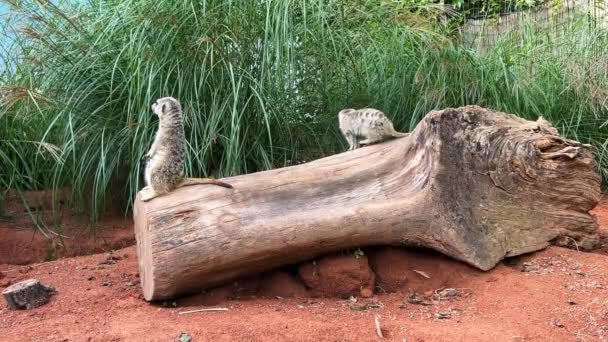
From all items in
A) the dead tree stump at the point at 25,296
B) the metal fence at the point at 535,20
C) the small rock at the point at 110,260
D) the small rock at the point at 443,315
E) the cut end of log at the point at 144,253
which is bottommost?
the small rock at the point at 443,315

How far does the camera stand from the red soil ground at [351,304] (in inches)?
98.7

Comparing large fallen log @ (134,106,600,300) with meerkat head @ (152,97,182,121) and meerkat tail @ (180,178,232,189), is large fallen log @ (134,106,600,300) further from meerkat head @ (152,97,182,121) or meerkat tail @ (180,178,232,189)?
meerkat head @ (152,97,182,121)

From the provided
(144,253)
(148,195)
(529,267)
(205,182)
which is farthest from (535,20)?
(144,253)

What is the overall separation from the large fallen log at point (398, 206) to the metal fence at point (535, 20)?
2.46 m

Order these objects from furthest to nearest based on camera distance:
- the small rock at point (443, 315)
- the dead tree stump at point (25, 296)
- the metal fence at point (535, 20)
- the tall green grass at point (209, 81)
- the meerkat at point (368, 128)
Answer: the metal fence at point (535, 20)
the tall green grass at point (209, 81)
the meerkat at point (368, 128)
the dead tree stump at point (25, 296)
the small rock at point (443, 315)

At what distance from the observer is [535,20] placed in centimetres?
609

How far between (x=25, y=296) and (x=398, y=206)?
187 cm

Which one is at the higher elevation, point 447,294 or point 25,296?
point 25,296

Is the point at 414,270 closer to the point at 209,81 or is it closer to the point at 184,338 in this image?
the point at 184,338

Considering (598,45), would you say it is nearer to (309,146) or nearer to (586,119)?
(586,119)

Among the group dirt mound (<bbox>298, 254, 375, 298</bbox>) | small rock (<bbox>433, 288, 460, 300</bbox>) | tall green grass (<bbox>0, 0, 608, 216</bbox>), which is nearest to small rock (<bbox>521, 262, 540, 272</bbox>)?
small rock (<bbox>433, 288, 460, 300</bbox>)

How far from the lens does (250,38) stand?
3.84 m

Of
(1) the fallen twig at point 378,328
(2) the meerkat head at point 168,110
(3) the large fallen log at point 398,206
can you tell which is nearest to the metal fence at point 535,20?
(3) the large fallen log at point 398,206

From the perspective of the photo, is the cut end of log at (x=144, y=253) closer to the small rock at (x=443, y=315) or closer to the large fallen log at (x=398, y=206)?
the large fallen log at (x=398, y=206)
